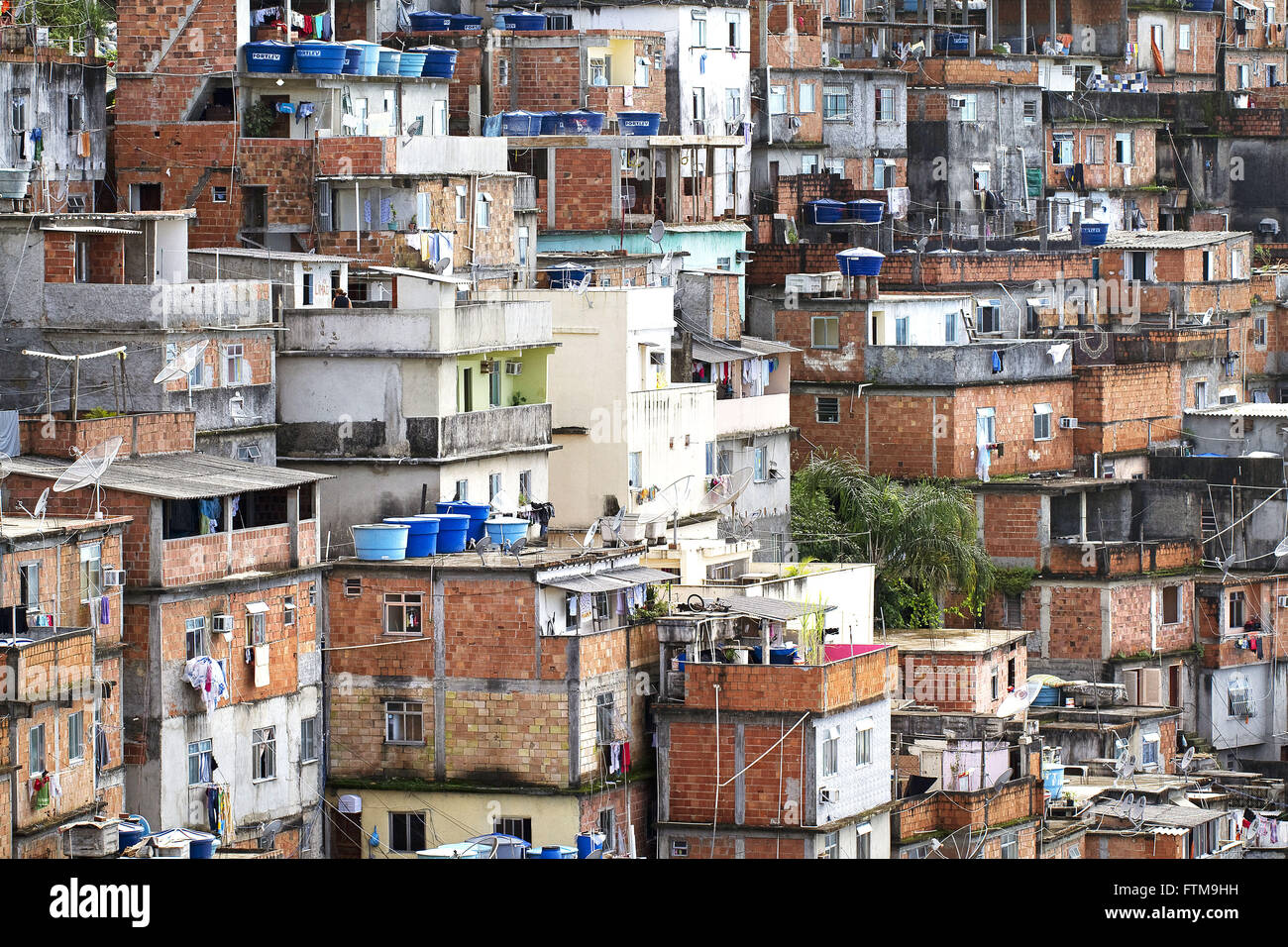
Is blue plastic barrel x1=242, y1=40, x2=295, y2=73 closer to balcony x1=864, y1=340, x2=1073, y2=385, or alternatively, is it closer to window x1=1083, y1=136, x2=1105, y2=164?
balcony x1=864, y1=340, x2=1073, y2=385

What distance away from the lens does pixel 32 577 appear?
33969mm

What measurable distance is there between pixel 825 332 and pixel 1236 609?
418 inches

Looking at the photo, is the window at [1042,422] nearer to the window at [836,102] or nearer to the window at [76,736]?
the window at [836,102]

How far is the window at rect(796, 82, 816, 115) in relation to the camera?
71438 millimetres

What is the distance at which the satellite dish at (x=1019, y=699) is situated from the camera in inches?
1951

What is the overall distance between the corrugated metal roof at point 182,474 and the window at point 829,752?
832 cm

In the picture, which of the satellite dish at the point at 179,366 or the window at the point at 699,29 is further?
the window at the point at 699,29

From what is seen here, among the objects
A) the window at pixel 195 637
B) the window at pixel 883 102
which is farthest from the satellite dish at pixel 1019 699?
the window at pixel 883 102

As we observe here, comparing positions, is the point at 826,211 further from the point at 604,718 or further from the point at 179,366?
the point at 604,718

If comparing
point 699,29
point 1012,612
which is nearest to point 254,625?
point 1012,612

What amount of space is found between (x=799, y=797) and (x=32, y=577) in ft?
37.6

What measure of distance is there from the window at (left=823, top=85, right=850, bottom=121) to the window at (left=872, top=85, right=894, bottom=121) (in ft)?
3.37
